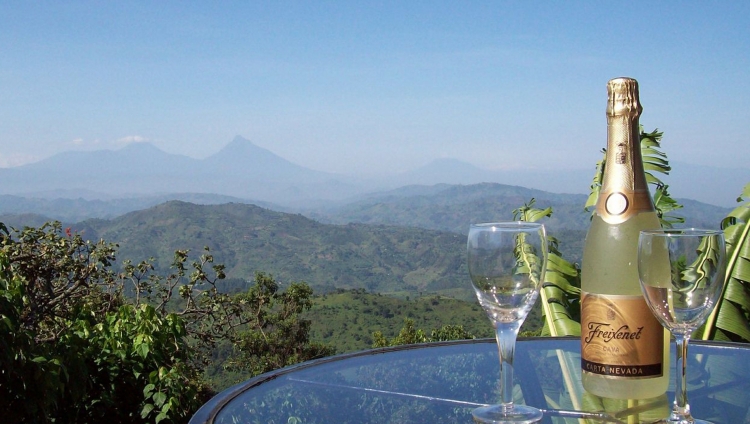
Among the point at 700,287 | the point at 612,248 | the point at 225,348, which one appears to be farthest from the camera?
the point at 225,348

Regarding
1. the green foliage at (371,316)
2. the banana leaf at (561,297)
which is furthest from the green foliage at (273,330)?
the green foliage at (371,316)

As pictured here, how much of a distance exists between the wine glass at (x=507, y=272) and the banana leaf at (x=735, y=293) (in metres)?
2.31

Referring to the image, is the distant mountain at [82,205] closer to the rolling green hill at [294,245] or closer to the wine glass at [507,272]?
the rolling green hill at [294,245]

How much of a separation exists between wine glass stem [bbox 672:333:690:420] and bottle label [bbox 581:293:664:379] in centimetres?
17

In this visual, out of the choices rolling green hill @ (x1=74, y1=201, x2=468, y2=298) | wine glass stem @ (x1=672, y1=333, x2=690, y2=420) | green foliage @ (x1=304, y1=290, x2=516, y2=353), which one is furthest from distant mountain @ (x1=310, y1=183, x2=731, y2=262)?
wine glass stem @ (x1=672, y1=333, x2=690, y2=420)

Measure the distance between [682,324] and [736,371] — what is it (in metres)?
0.67

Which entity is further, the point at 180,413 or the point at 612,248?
the point at 180,413

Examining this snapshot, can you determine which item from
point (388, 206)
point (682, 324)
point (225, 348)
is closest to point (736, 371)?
point (682, 324)

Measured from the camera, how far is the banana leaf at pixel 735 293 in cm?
311

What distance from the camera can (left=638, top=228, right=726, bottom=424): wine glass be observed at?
986 mm

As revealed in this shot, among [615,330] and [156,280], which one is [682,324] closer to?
[615,330]

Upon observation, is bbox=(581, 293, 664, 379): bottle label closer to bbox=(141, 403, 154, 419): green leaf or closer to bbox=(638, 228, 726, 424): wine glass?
bbox=(638, 228, 726, 424): wine glass

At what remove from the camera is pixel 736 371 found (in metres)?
1.55

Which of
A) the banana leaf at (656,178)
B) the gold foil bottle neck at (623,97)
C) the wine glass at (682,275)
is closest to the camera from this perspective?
the wine glass at (682,275)
